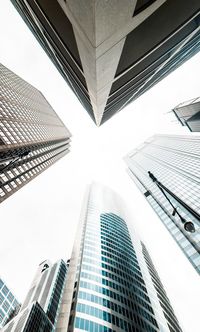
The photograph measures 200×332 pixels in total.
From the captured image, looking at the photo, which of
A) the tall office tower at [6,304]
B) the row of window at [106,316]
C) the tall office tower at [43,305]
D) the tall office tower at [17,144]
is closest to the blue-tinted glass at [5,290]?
the tall office tower at [6,304]

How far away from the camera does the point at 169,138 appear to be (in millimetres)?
148875

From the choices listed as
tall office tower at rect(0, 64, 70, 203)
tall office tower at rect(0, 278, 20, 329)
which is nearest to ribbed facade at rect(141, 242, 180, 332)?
tall office tower at rect(0, 64, 70, 203)

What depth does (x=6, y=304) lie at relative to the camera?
121 m

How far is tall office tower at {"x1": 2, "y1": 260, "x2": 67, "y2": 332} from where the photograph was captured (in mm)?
84875

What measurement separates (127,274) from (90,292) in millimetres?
24593

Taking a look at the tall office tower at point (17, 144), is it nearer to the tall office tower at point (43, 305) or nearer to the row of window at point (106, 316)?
the row of window at point (106, 316)

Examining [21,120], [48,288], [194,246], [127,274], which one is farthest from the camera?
[48,288]

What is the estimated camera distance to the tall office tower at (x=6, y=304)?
114488 mm

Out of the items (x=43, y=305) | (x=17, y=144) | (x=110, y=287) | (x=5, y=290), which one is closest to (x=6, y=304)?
(x=5, y=290)

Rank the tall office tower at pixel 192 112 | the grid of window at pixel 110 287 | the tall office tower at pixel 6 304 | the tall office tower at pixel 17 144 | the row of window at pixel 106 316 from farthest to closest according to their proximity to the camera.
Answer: the tall office tower at pixel 6 304, the tall office tower at pixel 192 112, the tall office tower at pixel 17 144, the grid of window at pixel 110 287, the row of window at pixel 106 316

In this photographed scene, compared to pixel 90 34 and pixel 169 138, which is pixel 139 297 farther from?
pixel 169 138

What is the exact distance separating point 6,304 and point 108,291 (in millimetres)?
98224

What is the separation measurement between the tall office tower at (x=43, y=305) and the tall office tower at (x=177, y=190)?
7190 cm

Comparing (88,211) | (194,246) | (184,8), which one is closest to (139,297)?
Answer: (194,246)
